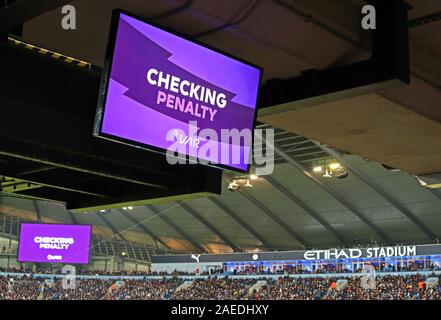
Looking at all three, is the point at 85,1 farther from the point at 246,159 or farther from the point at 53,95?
the point at 246,159

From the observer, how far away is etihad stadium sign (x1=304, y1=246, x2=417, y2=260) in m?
35.7

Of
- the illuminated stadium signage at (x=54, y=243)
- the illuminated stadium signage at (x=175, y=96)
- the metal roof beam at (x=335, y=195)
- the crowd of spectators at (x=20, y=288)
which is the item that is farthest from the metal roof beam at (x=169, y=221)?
the illuminated stadium signage at (x=175, y=96)

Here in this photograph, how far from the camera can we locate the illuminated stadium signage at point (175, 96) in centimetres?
489

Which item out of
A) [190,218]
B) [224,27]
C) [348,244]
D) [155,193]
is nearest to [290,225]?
[348,244]

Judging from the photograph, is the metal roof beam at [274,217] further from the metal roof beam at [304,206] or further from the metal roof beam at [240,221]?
the metal roof beam at [304,206]

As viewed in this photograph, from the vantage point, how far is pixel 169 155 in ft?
17.7

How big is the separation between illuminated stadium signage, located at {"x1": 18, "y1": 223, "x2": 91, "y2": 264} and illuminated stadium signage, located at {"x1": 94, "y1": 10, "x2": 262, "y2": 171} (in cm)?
3082

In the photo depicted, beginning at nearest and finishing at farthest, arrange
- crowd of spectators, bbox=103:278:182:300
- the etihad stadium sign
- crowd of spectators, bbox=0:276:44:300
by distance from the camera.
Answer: the etihad stadium sign
crowd of spectators, bbox=0:276:44:300
crowd of spectators, bbox=103:278:182:300

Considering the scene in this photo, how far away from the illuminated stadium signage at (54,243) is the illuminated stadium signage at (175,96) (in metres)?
30.8

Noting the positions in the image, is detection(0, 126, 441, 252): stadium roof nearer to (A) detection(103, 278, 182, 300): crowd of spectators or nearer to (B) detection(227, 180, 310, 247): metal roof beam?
(B) detection(227, 180, 310, 247): metal roof beam

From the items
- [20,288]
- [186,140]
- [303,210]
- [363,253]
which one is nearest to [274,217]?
[303,210]

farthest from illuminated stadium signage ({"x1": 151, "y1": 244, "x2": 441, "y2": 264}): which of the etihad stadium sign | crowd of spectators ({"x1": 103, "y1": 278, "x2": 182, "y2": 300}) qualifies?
crowd of spectators ({"x1": 103, "y1": 278, "x2": 182, "y2": 300})

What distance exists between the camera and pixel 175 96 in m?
5.31
